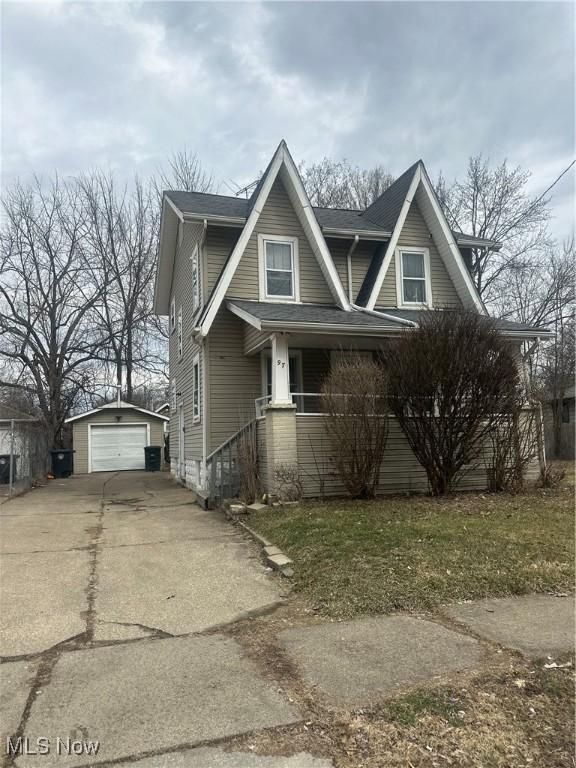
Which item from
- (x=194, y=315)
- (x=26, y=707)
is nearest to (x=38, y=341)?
(x=194, y=315)

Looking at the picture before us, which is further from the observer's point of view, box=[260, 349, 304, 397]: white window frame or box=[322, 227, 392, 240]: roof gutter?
box=[322, 227, 392, 240]: roof gutter

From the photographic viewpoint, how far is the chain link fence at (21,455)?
547 inches

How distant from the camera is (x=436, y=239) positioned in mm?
14219

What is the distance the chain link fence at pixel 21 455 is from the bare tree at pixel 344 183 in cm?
1817

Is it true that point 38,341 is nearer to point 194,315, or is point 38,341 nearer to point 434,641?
point 194,315

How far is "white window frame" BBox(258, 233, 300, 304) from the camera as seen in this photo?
1292 centimetres

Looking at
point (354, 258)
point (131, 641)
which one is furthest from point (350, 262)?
point (131, 641)

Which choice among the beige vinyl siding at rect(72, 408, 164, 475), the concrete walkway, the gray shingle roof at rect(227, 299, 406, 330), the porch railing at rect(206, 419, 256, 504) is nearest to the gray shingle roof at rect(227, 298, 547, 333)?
the gray shingle roof at rect(227, 299, 406, 330)

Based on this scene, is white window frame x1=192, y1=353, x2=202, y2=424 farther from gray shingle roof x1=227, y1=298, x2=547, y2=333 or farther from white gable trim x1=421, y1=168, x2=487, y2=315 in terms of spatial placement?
white gable trim x1=421, y1=168, x2=487, y2=315

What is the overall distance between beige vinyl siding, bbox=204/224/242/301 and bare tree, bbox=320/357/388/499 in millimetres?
4885

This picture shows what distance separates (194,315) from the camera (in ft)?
45.9

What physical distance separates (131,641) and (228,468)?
23.9 feet

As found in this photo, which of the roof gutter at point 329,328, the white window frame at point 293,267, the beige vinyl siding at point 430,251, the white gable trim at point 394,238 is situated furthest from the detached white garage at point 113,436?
the roof gutter at point 329,328

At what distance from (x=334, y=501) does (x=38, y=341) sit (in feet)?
→ 63.9
